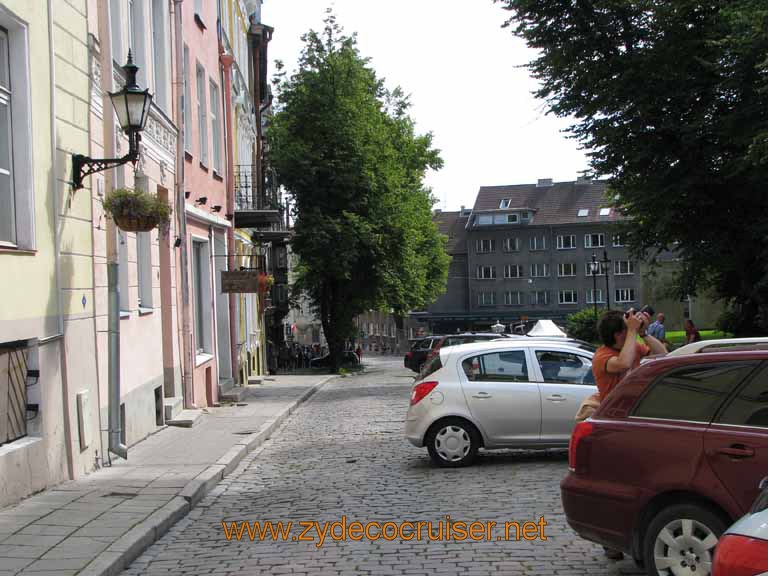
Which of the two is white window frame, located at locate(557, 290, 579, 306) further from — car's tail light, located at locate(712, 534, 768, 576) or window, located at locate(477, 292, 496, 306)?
car's tail light, located at locate(712, 534, 768, 576)

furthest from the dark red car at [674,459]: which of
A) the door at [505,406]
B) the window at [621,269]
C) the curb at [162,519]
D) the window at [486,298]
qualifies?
the window at [486,298]

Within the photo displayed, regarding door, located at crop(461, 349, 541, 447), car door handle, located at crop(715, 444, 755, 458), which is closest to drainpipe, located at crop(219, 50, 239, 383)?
door, located at crop(461, 349, 541, 447)

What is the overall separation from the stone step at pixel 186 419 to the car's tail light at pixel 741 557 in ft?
43.7

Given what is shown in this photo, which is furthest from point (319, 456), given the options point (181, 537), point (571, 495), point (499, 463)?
point (571, 495)

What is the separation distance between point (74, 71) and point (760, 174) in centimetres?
1319

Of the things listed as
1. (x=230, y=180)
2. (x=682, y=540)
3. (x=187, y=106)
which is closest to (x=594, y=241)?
(x=230, y=180)

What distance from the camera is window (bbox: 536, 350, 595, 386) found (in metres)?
11.8

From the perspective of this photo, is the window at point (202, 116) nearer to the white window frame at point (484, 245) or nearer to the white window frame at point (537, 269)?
the white window frame at point (537, 269)

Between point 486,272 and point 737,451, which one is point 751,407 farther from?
point 486,272

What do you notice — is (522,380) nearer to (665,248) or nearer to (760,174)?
(760,174)

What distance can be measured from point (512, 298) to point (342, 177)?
51710 mm

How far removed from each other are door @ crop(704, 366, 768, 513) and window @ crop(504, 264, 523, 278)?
3339 inches

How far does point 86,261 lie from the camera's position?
37.0 ft

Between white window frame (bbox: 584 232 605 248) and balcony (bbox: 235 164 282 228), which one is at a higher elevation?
white window frame (bbox: 584 232 605 248)
